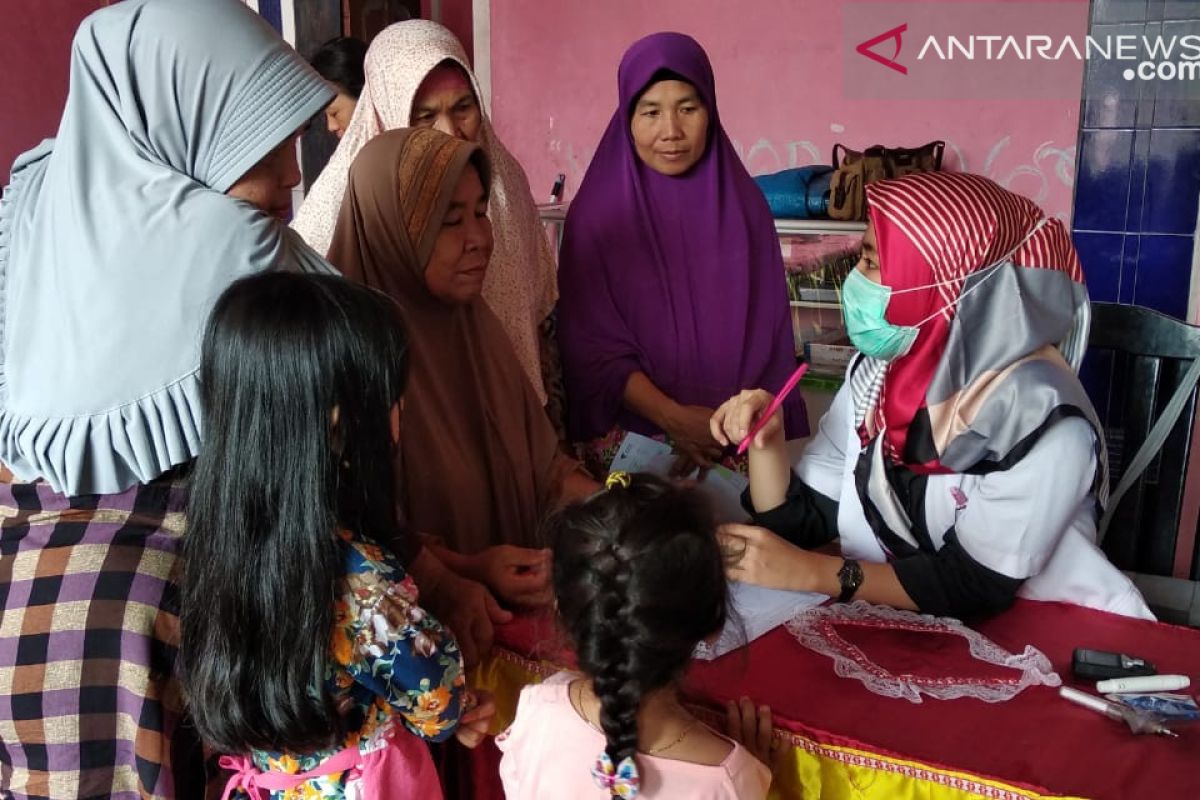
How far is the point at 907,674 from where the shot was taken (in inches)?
49.0

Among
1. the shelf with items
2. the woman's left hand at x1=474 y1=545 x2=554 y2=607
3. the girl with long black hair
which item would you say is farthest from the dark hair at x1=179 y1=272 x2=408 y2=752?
the shelf with items

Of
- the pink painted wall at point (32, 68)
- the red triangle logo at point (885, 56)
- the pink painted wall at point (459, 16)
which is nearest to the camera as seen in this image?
the red triangle logo at point (885, 56)

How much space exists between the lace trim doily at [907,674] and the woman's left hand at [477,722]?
0.41 m

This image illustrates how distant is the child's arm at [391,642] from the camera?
114 centimetres

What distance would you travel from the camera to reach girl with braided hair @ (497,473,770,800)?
1.04 m

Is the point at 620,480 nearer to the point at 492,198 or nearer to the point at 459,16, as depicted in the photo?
the point at 492,198

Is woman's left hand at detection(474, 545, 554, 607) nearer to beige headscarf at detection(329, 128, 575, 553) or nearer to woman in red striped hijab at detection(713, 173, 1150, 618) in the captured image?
beige headscarf at detection(329, 128, 575, 553)

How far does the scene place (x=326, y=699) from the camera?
1.15 m

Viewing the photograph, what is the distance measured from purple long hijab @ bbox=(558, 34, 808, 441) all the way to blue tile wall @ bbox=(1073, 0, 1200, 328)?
163 centimetres

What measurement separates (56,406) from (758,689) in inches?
36.0

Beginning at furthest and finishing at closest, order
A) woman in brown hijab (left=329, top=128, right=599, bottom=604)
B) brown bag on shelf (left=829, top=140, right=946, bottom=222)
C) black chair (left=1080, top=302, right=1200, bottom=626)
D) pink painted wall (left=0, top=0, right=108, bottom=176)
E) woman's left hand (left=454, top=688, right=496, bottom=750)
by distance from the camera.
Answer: pink painted wall (left=0, top=0, right=108, bottom=176) < brown bag on shelf (left=829, top=140, right=946, bottom=222) < black chair (left=1080, top=302, right=1200, bottom=626) < woman in brown hijab (left=329, top=128, right=599, bottom=604) < woman's left hand (left=454, top=688, right=496, bottom=750)

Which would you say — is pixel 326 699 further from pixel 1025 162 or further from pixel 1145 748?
pixel 1025 162

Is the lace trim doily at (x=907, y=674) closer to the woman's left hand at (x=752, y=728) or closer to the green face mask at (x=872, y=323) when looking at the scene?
the woman's left hand at (x=752, y=728)

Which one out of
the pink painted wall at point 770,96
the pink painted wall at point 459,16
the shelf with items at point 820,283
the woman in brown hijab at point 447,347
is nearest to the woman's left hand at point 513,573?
the woman in brown hijab at point 447,347
